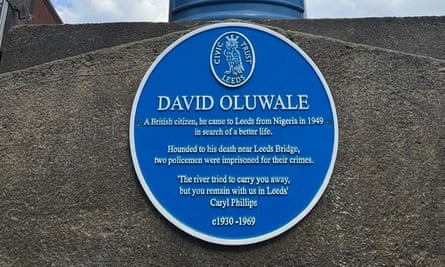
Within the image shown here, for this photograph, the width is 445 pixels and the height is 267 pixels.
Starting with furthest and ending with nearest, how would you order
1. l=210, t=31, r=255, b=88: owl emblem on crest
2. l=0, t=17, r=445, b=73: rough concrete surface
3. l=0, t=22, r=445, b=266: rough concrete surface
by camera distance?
l=0, t=17, r=445, b=73: rough concrete surface
l=210, t=31, r=255, b=88: owl emblem on crest
l=0, t=22, r=445, b=266: rough concrete surface

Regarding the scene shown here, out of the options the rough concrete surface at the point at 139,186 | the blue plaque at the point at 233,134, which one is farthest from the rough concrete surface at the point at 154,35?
the blue plaque at the point at 233,134

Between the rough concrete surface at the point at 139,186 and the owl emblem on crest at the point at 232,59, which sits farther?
the owl emblem on crest at the point at 232,59

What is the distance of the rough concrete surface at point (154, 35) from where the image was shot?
3.06 metres

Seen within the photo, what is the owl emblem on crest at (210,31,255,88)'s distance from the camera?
9.10ft

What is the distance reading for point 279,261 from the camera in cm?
249

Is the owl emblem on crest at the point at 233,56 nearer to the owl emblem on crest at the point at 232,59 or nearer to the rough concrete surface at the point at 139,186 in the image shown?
the owl emblem on crest at the point at 232,59

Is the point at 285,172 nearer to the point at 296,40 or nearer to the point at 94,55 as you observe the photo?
the point at 296,40

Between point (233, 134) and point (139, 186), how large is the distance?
61 centimetres

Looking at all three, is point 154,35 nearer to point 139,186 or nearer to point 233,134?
point 233,134

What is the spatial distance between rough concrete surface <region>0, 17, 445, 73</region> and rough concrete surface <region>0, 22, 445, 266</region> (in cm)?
22

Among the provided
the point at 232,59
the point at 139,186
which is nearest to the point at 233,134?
the point at 232,59

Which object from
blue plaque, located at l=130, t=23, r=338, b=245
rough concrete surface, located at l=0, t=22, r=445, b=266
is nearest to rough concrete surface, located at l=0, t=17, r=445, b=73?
rough concrete surface, located at l=0, t=22, r=445, b=266

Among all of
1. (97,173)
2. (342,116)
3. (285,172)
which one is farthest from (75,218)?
(342,116)

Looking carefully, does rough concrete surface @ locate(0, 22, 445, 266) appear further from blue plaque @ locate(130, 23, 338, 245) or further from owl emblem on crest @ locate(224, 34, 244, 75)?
owl emblem on crest @ locate(224, 34, 244, 75)
